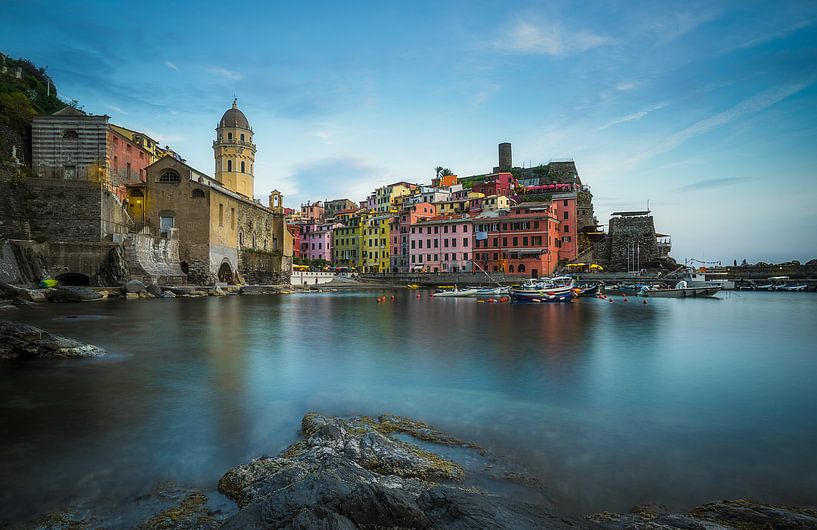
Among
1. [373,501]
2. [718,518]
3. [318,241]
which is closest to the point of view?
[373,501]

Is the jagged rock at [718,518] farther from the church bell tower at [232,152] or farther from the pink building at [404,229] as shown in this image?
the pink building at [404,229]

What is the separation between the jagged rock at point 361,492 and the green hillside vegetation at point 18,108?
40579 mm

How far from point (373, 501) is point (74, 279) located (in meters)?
37.0

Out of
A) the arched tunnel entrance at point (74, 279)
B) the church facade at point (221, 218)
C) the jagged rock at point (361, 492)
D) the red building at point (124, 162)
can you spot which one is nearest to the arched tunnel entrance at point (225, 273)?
the church facade at point (221, 218)

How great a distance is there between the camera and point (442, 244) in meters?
62.7

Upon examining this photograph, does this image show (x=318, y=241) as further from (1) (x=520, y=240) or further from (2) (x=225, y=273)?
(1) (x=520, y=240)

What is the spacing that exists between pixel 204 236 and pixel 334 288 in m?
18.8

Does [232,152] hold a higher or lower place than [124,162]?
higher

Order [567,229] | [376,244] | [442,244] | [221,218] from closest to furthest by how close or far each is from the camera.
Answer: [221,218] < [567,229] < [442,244] < [376,244]

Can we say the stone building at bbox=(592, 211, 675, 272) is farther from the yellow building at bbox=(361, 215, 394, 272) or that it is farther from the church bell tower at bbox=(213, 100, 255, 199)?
the church bell tower at bbox=(213, 100, 255, 199)

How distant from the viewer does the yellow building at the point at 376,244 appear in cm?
7206

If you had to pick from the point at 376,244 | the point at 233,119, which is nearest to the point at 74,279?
the point at 233,119

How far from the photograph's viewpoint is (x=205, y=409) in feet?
24.8

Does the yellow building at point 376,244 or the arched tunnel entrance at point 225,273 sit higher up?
the yellow building at point 376,244
